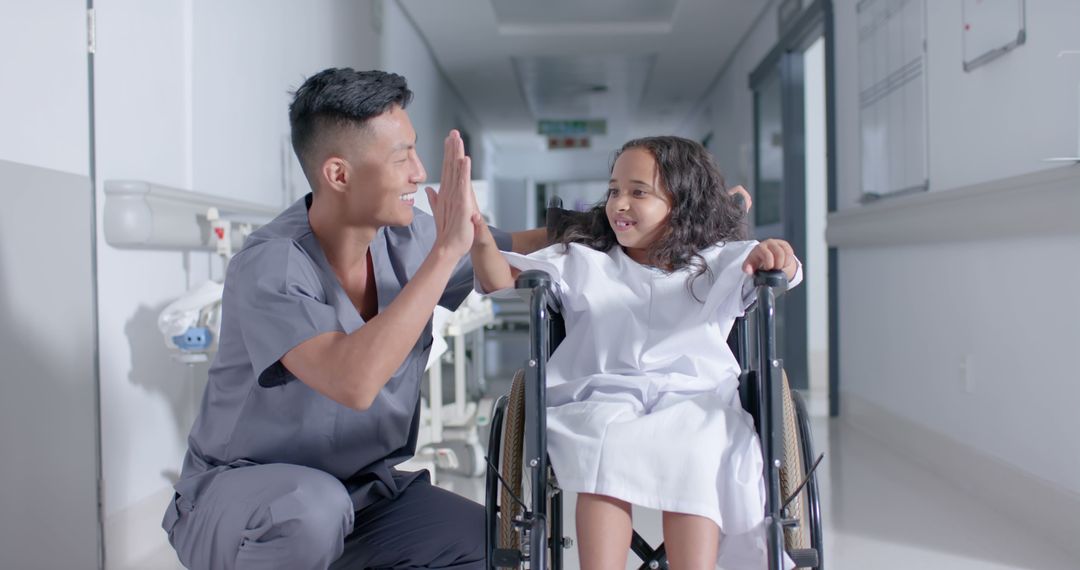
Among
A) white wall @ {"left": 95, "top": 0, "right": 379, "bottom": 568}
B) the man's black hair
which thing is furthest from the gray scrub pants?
white wall @ {"left": 95, "top": 0, "right": 379, "bottom": 568}

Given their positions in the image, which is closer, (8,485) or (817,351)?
(8,485)

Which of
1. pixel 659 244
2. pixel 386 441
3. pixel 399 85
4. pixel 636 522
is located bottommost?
pixel 636 522

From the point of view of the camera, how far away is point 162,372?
89.8 inches

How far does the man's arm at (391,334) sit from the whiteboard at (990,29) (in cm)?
196

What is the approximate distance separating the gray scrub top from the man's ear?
0.08 meters

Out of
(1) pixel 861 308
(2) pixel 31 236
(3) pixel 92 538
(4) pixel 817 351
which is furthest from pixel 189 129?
(4) pixel 817 351

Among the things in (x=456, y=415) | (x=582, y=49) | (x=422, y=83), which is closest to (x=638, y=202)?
(x=456, y=415)

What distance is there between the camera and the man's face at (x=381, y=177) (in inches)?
51.4

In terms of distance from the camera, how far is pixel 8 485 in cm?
161

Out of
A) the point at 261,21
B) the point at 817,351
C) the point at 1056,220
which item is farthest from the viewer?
the point at 817,351

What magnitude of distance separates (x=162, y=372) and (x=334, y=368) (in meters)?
1.37

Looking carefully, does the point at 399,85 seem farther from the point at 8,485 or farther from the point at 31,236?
the point at 8,485

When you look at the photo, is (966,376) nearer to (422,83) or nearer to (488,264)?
(488,264)

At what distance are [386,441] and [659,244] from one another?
0.58 meters
